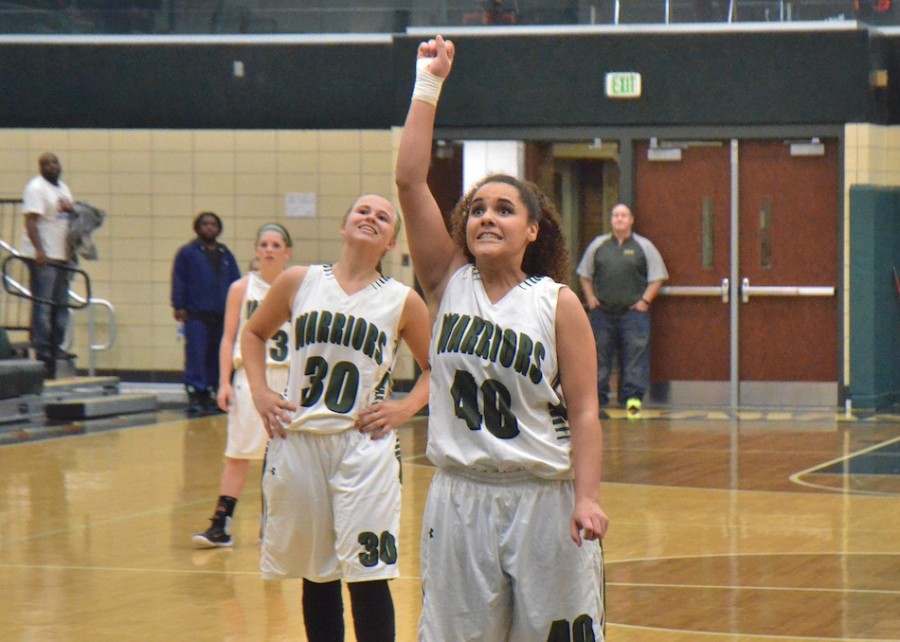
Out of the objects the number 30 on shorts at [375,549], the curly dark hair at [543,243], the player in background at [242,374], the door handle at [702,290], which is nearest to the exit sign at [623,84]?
the door handle at [702,290]

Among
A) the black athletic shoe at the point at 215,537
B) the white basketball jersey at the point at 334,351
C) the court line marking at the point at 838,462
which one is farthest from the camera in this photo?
the court line marking at the point at 838,462

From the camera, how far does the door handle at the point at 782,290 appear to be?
15.4m

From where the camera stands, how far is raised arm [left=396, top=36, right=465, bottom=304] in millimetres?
3980

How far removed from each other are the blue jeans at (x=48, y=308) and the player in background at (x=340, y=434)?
9489 millimetres

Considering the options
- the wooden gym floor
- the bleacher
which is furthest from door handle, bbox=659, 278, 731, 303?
the bleacher

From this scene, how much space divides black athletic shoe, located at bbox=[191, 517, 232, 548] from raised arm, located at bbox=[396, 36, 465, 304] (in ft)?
14.2

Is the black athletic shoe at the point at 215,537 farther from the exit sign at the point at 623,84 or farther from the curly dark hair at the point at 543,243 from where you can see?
the exit sign at the point at 623,84

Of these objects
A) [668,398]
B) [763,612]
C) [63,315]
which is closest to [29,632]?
[763,612]

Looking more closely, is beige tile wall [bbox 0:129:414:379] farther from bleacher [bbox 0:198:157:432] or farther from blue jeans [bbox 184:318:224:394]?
blue jeans [bbox 184:318:224:394]

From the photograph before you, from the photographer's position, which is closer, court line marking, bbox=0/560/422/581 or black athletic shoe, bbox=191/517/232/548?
court line marking, bbox=0/560/422/581

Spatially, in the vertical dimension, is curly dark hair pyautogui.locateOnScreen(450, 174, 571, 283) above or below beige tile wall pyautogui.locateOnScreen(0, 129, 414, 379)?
below

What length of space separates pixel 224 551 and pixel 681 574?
7.53ft

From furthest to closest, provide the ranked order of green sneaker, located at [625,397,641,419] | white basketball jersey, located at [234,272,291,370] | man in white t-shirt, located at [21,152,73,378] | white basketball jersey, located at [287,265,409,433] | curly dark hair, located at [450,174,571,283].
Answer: green sneaker, located at [625,397,641,419] < man in white t-shirt, located at [21,152,73,378] < white basketball jersey, located at [234,272,291,370] < white basketball jersey, located at [287,265,409,433] < curly dark hair, located at [450,174,571,283]

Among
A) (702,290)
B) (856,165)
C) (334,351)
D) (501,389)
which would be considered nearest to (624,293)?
(702,290)
